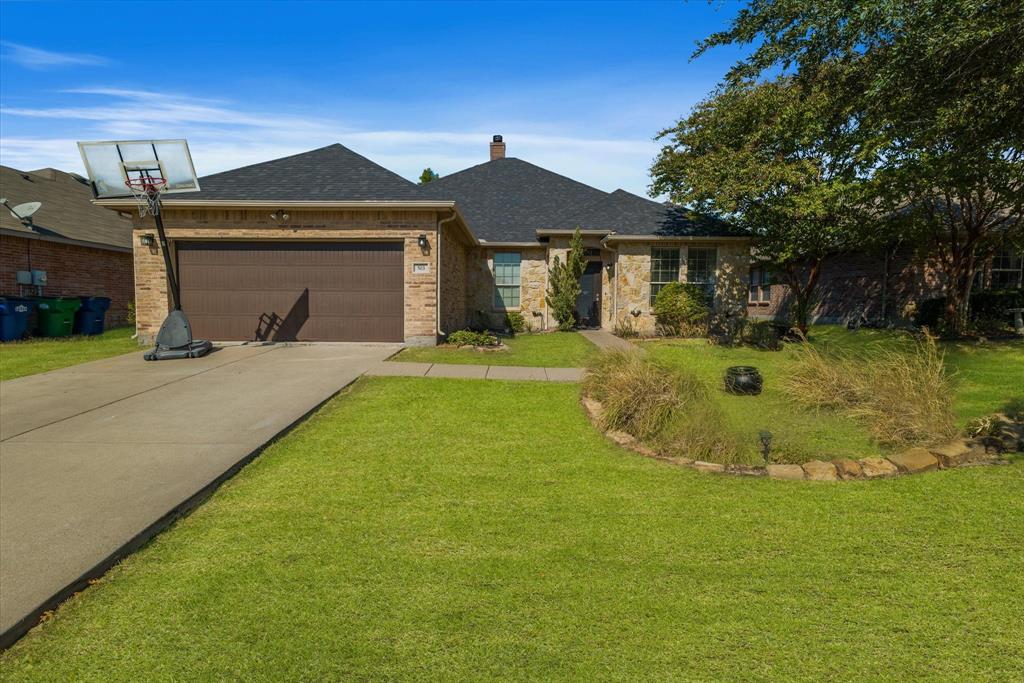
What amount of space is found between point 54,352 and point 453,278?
9375mm

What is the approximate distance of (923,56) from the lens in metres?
6.39

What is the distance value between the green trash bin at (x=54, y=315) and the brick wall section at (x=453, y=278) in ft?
35.1

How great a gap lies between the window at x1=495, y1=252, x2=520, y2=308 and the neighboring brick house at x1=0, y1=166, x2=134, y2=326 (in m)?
12.7

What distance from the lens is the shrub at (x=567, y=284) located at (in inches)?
714

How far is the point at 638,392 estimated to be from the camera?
22.1 feet

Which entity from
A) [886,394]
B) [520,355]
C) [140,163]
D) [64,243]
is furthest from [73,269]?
[886,394]

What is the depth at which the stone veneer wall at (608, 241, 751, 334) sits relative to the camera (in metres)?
17.7

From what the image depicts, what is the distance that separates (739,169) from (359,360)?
1172 cm

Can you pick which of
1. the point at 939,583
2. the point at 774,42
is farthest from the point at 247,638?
the point at 774,42

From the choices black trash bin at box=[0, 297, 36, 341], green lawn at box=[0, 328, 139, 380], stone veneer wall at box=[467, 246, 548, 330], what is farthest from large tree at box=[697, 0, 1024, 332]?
black trash bin at box=[0, 297, 36, 341]

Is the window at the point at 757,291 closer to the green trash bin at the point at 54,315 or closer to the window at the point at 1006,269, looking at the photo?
the window at the point at 1006,269

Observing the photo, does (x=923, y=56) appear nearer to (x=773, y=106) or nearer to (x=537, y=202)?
(x=773, y=106)

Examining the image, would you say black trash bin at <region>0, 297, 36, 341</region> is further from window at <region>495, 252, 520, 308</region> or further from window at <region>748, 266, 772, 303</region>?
window at <region>748, 266, 772, 303</region>

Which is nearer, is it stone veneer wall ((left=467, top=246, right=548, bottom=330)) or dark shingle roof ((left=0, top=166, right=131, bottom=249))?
dark shingle roof ((left=0, top=166, right=131, bottom=249))
